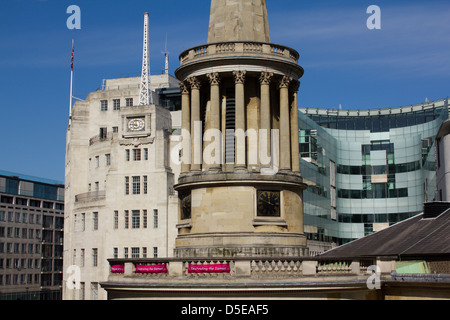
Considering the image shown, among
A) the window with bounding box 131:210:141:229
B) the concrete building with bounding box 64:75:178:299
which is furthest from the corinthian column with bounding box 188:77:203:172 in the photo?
the window with bounding box 131:210:141:229

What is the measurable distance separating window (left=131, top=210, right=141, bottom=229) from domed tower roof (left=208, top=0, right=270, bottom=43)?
182 ft

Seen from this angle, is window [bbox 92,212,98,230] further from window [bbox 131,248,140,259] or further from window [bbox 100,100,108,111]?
window [bbox 100,100,108,111]

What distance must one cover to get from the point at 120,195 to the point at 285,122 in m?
58.5

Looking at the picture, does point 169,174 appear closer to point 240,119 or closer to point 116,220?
point 116,220

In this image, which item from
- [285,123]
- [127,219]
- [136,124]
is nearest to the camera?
[285,123]

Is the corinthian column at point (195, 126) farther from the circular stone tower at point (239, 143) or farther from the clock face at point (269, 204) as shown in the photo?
the clock face at point (269, 204)

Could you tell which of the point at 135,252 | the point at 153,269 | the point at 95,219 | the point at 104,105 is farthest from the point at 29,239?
the point at 153,269

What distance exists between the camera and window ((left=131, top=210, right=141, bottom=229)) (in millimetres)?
90625

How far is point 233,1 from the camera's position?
3784 centimetres

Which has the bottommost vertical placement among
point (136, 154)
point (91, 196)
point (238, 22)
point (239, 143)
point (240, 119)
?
point (239, 143)

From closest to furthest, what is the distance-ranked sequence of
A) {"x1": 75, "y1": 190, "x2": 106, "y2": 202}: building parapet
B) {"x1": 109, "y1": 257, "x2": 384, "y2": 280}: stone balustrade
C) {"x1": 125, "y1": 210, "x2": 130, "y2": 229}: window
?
{"x1": 109, "y1": 257, "x2": 384, "y2": 280}: stone balustrade
{"x1": 125, "y1": 210, "x2": 130, "y2": 229}: window
{"x1": 75, "y1": 190, "x2": 106, "y2": 202}: building parapet

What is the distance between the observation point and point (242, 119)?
3569cm

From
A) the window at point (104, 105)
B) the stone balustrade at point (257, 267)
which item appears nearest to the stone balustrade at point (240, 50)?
the stone balustrade at point (257, 267)
